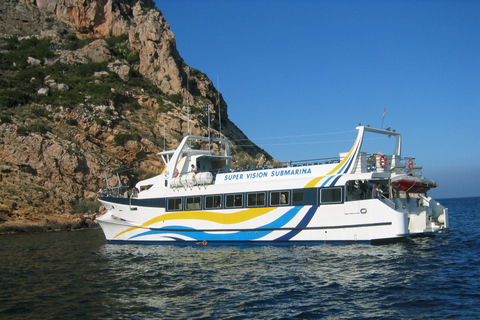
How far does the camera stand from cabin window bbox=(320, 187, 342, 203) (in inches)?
757

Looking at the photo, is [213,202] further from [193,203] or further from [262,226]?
[262,226]

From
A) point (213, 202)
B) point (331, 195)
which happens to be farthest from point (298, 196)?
point (213, 202)

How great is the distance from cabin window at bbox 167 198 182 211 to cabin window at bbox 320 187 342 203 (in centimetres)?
852

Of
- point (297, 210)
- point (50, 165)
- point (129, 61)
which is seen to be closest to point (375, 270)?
point (297, 210)

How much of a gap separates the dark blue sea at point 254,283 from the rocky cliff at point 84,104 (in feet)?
47.0

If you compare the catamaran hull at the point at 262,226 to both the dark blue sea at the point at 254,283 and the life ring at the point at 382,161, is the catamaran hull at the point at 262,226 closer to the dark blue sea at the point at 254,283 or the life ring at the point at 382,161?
the dark blue sea at the point at 254,283

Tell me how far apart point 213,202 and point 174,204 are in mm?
2749

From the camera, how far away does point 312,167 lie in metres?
21.0

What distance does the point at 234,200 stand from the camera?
22047mm

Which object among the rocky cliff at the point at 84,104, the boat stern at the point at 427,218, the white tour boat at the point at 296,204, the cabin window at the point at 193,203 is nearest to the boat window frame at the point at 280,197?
the white tour boat at the point at 296,204

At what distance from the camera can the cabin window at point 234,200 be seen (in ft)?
71.8

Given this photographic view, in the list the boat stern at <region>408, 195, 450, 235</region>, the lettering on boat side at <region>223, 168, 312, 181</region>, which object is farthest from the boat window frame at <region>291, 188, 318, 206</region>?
the boat stern at <region>408, 195, 450, 235</region>

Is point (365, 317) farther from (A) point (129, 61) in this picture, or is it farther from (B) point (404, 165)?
(A) point (129, 61)

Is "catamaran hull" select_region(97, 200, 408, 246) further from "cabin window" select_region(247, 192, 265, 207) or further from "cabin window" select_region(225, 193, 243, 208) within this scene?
"cabin window" select_region(225, 193, 243, 208)
